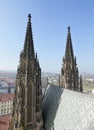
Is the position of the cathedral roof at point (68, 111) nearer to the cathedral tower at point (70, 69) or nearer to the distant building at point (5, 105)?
the cathedral tower at point (70, 69)

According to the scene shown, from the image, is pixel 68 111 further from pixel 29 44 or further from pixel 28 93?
pixel 29 44

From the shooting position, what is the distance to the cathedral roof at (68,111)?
18.8m

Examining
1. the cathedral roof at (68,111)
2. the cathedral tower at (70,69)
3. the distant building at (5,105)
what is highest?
the cathedral tower at (70,69)

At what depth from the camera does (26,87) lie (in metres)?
24.1

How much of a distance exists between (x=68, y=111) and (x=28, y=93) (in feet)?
18.0

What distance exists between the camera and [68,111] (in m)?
21.8

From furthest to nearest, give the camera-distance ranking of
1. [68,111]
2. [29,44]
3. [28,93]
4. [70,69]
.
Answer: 1. [70,69]
2. [29,44]
3. [28,93]
4. [68,111]

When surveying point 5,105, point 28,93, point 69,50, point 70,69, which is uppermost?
point 69,50

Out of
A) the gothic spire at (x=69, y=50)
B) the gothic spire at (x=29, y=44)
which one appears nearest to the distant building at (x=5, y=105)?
the gothic spire at (x=69, y=50)

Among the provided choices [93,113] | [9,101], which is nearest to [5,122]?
[93,113]

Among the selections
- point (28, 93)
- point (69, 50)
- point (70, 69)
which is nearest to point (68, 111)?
point (28, 93)

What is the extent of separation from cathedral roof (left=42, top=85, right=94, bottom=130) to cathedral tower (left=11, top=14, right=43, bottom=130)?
1899 millimetres

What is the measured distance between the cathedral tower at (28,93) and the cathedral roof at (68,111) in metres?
1.90

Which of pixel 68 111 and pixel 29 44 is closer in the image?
pixel 68 111
